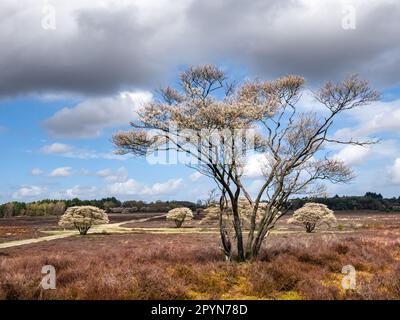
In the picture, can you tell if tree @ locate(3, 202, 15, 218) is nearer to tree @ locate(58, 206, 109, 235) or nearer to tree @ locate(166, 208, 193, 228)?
tree @ locate(166, 208, 193, 228)

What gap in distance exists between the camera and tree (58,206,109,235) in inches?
2272

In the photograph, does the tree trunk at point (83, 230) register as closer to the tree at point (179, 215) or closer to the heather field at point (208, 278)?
the tree at point (179, 215)

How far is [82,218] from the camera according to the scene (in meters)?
57.7

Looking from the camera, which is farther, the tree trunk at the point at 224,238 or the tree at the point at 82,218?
the tree at the point at 82,218

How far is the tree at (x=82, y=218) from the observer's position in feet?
189

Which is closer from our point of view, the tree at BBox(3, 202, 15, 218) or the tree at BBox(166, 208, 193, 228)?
the tree at BBox(166, 208, 193, 228)

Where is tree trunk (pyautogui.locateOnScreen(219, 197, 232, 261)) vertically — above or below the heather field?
above

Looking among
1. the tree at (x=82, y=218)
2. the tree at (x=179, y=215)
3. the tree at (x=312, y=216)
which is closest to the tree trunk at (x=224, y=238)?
the tree at (x=312, y=216)

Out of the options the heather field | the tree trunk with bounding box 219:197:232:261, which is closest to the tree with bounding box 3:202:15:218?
the heather field

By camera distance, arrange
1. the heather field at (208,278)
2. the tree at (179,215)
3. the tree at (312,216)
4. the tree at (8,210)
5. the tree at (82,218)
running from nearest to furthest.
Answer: the heather field at (208,278) < the tree at (312,216) < the tree at (82,218) < the tree at (179,215) < the tree at (8,210)
